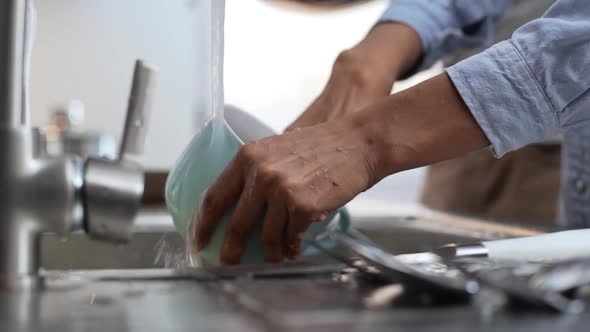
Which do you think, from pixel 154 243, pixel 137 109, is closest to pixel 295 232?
pixel 137 109

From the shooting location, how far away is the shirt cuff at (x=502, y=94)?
1.44 ft

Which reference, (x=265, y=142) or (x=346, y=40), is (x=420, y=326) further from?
(x=346, y=40)

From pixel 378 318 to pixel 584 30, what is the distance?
0.92ft

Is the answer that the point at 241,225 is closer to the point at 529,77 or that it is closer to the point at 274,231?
the point at 274,231

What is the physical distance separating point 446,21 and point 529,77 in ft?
1.43

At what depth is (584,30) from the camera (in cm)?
44

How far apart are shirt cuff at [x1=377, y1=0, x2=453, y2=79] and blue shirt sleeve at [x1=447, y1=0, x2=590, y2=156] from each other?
359 millimetres

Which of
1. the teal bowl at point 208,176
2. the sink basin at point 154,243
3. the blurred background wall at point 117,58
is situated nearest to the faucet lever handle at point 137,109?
the teal bowl at point 208,176

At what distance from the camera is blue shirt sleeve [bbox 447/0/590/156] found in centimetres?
44

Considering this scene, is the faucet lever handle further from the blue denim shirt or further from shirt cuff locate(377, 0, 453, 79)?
shirt cuff locate(377, 0, 453, 79)

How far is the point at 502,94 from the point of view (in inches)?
17.4

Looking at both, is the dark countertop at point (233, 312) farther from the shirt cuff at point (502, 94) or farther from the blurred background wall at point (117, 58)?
the blurred background wall at point (117, 58)

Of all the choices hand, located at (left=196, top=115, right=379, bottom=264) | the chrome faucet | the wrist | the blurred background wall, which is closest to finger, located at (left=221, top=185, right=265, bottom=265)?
hand, located at (left=196, top=115, right=379, bottom=264)

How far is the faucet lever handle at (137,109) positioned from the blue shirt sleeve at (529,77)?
0.66 feet
